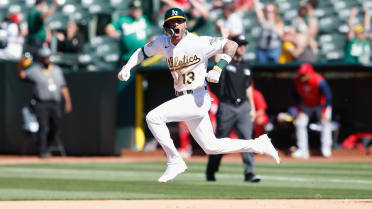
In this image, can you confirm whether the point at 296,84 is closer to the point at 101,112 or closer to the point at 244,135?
the point at 101,112

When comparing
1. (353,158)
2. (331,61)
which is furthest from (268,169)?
(331,61)

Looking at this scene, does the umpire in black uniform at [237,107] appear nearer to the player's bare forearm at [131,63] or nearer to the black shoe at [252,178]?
the black shoe at [252,178]

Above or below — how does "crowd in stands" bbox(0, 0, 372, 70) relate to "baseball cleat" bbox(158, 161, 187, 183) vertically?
above

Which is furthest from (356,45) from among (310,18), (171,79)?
(171,79)

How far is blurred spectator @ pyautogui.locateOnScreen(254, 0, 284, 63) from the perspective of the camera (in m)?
15.1

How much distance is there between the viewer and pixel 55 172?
11.9 m

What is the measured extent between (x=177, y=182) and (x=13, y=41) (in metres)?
7.30

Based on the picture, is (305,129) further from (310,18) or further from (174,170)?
(174,170)

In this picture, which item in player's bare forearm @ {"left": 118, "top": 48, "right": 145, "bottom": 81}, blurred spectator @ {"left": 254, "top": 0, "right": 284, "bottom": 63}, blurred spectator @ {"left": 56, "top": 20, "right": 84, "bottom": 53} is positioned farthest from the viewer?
blurred spectator @ {"left": 56, "top": 20, "right": 84, "bottom": 53}

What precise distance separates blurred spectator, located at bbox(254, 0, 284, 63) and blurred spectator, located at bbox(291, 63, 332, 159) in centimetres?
79

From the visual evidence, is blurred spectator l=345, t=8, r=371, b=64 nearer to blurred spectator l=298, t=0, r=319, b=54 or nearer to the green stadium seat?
blurred spectator l=298, t=0, r=319, b=54

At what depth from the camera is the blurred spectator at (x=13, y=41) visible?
53.7ft

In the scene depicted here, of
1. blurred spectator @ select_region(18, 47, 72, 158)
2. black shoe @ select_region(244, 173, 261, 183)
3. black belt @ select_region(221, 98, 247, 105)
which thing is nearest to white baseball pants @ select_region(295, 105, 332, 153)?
blurred spectator @ select_region(18, 47, 72, 158)

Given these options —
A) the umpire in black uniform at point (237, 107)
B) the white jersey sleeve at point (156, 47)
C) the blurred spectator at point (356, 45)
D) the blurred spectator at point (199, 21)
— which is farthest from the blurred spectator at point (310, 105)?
the white jersey sleeve at point (156, 47)
